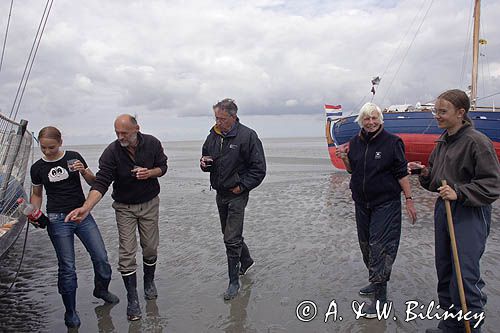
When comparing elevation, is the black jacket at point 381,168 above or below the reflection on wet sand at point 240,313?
above

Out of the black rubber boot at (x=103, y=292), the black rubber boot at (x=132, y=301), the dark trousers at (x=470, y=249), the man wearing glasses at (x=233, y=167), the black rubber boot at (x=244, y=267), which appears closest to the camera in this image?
the dark trousers at (x=470, y=249)

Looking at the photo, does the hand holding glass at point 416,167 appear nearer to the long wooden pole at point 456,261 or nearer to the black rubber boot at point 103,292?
the long wooden pole at point 456,261

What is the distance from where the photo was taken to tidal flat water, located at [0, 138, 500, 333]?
448 centimetres

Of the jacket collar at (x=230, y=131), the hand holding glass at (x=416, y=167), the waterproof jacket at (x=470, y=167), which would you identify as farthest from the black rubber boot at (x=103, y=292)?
the waterproof jacket at (x=470, y=167)

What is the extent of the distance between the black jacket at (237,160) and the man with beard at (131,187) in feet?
2.23

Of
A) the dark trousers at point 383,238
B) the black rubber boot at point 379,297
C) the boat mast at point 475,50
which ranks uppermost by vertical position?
the boat mast at point 475,50

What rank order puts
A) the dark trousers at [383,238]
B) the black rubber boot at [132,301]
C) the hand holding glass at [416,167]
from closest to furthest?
1. the hand holding glass at [416,167]
2. the dark trousers at [383,238]
3. the black rubber boot at [132,301]

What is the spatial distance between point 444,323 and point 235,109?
10.2ft

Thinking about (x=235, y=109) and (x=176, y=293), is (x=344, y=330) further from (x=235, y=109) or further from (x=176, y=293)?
(x=235, y=109)

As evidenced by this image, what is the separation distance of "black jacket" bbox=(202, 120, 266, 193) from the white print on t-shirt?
160 centimetres

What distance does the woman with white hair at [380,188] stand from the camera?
444cm

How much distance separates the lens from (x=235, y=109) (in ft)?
16.8

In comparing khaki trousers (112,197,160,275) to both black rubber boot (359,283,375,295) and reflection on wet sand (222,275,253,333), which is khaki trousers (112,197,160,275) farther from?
black rubber boot (359,283,375,295)

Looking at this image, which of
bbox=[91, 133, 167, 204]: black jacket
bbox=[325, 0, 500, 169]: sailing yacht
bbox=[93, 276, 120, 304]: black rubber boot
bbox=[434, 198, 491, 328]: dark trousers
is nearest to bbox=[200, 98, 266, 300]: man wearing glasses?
bbox=[91, 133, 167, 204]: black jacket
